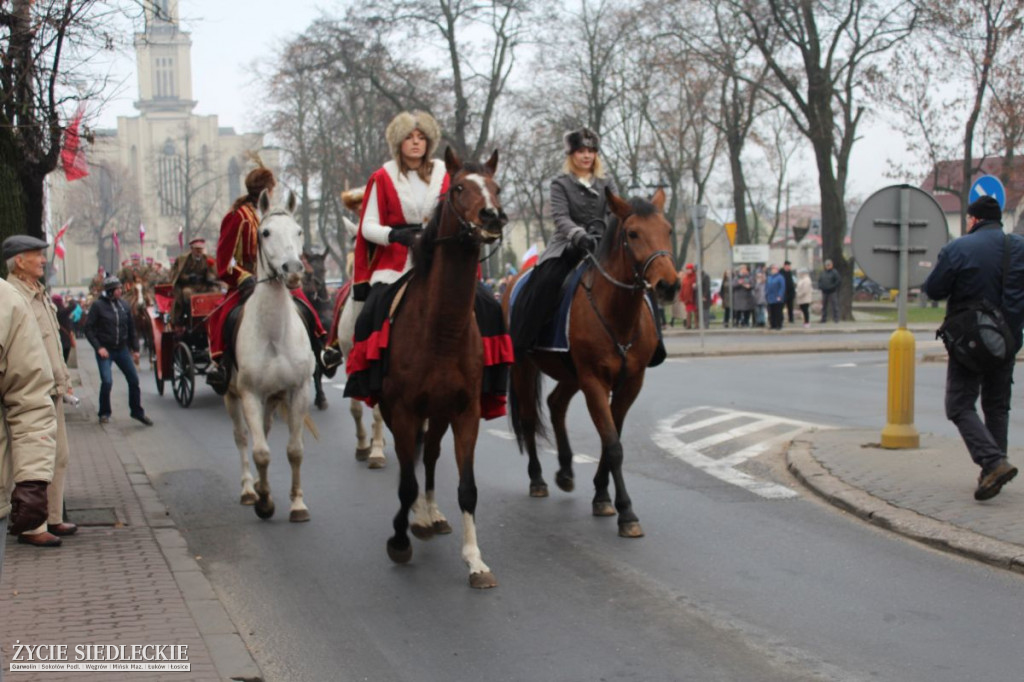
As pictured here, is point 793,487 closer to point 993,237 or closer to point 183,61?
point 993,237

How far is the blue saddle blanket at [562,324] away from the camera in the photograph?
876 cm

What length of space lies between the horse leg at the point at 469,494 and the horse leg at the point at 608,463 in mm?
1274

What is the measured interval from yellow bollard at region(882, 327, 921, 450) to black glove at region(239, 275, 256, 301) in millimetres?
5422

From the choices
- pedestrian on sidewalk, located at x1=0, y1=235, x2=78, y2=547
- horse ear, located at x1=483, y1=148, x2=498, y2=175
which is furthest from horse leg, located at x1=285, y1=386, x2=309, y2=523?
horse ear, located at x1=483, y1=148, x2=498, y2=175

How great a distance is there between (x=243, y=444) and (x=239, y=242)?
168 cm

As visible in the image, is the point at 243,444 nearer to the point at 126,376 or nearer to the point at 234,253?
the point at 234,253

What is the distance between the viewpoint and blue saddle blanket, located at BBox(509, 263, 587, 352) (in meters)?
8.76

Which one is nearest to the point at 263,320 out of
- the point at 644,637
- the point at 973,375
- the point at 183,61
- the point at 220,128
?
the point at 644,637

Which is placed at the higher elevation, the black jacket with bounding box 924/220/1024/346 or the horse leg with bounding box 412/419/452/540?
the black jacket with bounding box 924/220/1024/346

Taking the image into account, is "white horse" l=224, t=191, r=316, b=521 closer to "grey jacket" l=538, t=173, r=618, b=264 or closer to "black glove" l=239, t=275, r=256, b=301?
"black glove" l=239, t=275, r=256, b=301

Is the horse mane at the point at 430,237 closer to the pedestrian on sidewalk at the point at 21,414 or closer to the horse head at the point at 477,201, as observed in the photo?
the horse head at the point at 477,201

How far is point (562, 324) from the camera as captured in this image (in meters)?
8.79

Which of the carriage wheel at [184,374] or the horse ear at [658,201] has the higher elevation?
the horse ear at [658,201]

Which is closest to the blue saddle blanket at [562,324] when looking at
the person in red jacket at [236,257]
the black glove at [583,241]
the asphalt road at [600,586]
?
the black glove at [583,241]
